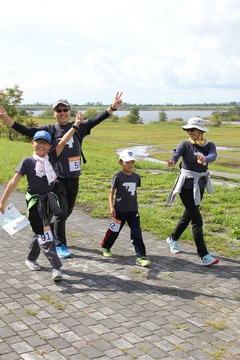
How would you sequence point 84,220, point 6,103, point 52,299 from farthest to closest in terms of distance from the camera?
point 6,103 < point 84,220 < point 52,299

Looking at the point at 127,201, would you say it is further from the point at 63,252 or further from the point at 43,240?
the point at 43,240

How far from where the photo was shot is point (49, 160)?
6.08 meters

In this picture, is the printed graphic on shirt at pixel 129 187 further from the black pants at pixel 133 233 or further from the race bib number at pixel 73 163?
the race bib number at pixel 73 163

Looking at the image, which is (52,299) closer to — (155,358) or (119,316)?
(119,316)

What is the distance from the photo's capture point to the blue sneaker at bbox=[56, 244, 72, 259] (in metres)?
6.62

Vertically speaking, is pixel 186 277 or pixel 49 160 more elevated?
pixel 49 160

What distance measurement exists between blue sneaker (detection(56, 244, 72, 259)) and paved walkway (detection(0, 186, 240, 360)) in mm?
92

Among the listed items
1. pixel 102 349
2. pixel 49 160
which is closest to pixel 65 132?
pixel 49 160

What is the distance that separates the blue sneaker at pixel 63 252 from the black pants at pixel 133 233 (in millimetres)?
523

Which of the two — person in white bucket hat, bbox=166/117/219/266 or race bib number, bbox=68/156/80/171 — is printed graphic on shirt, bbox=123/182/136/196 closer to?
person in white bucket hat, bbox=166/117/219/266

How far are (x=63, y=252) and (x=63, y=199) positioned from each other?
784mm

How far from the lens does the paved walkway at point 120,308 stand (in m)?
4.11

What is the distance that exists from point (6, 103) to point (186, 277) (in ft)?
135

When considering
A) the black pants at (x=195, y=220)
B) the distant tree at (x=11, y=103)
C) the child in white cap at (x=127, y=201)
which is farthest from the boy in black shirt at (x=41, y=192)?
the distant tree at (x=11, y=103)
